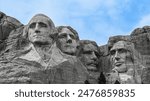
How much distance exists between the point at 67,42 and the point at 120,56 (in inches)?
59.9

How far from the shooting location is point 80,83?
2386cm

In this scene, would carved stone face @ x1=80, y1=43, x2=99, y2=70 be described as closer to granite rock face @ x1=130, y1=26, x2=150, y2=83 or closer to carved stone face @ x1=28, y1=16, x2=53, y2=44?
granite rock face @ x1=130, y1=26, x2=150, y2=83

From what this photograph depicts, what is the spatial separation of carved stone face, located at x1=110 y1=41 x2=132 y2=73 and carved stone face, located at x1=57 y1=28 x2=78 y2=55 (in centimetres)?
111

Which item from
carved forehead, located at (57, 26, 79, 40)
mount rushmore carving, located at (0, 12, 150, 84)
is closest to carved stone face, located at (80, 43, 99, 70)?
mount rushmore carving, located at (0, 12, 150, 84)

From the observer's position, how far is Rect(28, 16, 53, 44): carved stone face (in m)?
24.2

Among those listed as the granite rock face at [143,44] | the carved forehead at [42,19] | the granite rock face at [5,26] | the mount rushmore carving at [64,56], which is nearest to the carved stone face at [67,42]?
the mount rushmore carving at [64,56]

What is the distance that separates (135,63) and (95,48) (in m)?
1.31

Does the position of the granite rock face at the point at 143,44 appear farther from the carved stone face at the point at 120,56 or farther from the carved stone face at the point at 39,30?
the carved stone face at the point at 39,30

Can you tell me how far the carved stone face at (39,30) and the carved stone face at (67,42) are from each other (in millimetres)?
580

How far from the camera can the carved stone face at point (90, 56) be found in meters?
25.3

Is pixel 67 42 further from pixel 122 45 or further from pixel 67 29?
pixel 122 45

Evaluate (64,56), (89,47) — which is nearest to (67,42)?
(64,56)

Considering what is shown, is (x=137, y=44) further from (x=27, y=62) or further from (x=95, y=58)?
(x=27, y=62)

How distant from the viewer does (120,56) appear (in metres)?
25.0
